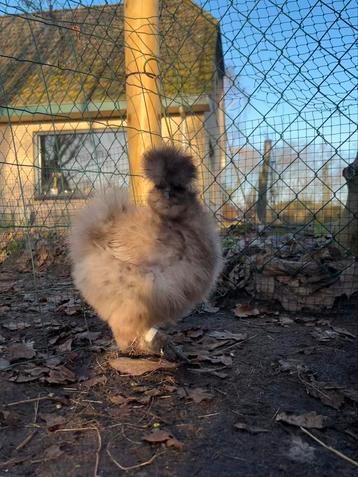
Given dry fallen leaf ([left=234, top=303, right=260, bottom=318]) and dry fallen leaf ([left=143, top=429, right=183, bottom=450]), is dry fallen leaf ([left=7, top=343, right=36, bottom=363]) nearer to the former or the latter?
dry fallen leaf ([left=143, top=429, right=183, bottom=450])

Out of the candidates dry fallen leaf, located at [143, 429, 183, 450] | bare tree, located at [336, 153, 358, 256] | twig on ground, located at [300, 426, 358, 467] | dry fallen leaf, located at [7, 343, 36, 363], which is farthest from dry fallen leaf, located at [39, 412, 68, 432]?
bare tree, located at [336, 153, 358, 256]

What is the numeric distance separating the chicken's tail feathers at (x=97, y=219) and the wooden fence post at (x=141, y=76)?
0.43 metres

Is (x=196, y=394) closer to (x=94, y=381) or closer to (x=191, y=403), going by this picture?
(x=191, y=403)

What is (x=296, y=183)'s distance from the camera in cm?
493

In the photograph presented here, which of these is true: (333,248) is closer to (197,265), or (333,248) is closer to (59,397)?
(197,265)

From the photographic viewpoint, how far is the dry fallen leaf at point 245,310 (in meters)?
3.35

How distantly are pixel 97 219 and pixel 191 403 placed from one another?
1087mm

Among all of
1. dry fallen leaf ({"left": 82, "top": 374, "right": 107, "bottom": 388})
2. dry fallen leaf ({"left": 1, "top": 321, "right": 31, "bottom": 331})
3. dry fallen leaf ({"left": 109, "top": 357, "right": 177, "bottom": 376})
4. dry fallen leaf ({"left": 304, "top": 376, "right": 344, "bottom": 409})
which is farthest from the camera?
dry fallen leaf ({"left": 1, "top": 321, "right": 31, "bottom": 331})

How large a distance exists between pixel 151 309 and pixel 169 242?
38 centimetres

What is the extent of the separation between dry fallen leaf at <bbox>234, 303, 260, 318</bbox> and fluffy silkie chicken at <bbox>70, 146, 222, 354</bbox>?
916 mm

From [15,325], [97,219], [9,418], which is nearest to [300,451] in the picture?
[9,418]

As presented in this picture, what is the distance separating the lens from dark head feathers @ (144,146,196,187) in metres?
2.44

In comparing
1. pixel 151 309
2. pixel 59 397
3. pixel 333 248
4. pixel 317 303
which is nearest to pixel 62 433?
pixel 59 397

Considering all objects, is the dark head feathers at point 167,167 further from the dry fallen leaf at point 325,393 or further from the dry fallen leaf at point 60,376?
Result: the dry fallen leaf at point 325,393
